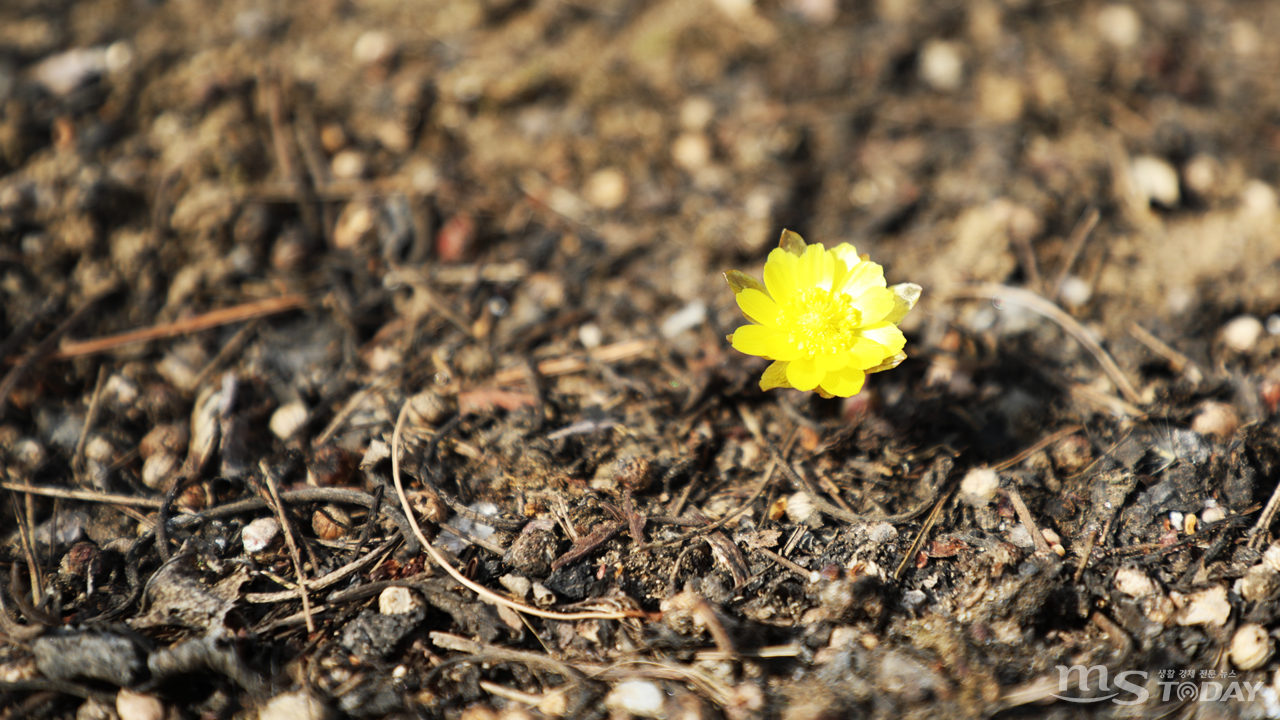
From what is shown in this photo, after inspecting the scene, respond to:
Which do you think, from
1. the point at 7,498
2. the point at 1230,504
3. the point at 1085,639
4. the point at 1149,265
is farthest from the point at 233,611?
the point at 1149,265

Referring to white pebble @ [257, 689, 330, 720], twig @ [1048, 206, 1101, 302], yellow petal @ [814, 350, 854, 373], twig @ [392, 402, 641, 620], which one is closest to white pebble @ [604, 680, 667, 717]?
twig @ [392, 402, 641, 620]

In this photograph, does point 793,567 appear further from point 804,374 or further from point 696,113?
point 696,113

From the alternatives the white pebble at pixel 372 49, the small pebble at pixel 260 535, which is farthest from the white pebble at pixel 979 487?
the white pebble at pixel 372 49

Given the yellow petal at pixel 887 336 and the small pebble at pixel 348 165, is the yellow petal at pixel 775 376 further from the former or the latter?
the small pebble at pixel 348 165

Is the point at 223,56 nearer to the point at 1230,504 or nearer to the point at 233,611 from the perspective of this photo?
the point at 233,611

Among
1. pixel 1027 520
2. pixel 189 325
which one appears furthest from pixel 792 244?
pixel 189 325
